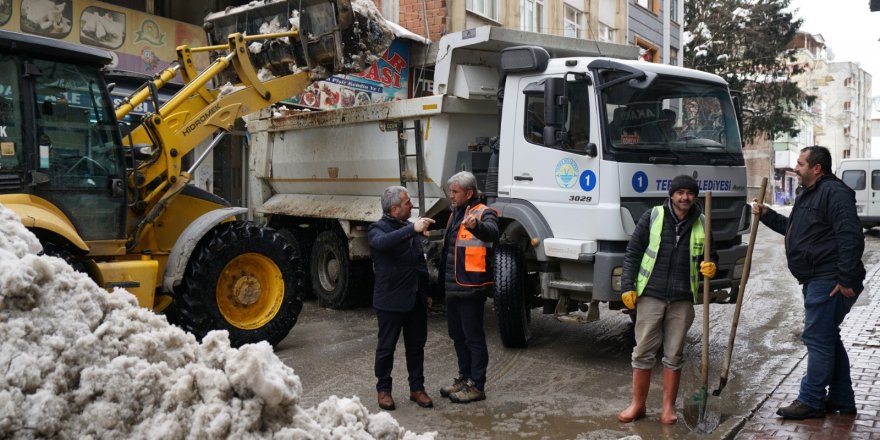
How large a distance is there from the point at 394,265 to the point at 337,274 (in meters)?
4.45

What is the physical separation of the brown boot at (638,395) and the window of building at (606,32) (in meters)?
20.5

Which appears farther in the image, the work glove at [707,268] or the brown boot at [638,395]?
the brown boot at [638,395]

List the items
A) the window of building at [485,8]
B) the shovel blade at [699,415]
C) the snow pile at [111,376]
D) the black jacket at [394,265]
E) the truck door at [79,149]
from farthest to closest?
the window of building at [485,8]
the truck door at [79,149]
the black jacket at [394,265]
the shovel blade at [699,415]
the snow pile at [111,376]

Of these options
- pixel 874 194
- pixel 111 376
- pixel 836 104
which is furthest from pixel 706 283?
pixel 836 104

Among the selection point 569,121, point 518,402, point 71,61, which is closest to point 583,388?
point 518,402

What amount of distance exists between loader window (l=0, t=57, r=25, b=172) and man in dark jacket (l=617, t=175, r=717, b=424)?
14.1ft

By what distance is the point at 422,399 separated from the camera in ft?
18.7

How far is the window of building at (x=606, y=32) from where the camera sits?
24672mm

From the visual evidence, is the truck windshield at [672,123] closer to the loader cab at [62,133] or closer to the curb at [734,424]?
the curb at [734,424]

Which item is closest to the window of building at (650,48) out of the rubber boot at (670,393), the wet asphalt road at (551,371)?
the wet asphalt road at (551,371)

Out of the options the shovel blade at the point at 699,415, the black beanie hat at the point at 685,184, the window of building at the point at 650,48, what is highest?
the window of building at the point at 650,48

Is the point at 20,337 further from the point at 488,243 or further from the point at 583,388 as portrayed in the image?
the point at 583,388

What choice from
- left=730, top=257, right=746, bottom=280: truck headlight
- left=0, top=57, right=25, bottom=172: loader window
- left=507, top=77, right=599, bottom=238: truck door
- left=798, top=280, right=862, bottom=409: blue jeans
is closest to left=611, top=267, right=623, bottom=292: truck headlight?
left=507, top=77, right=599, bottom=238: truck door

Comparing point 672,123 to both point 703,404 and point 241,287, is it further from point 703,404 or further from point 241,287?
point 241,287
